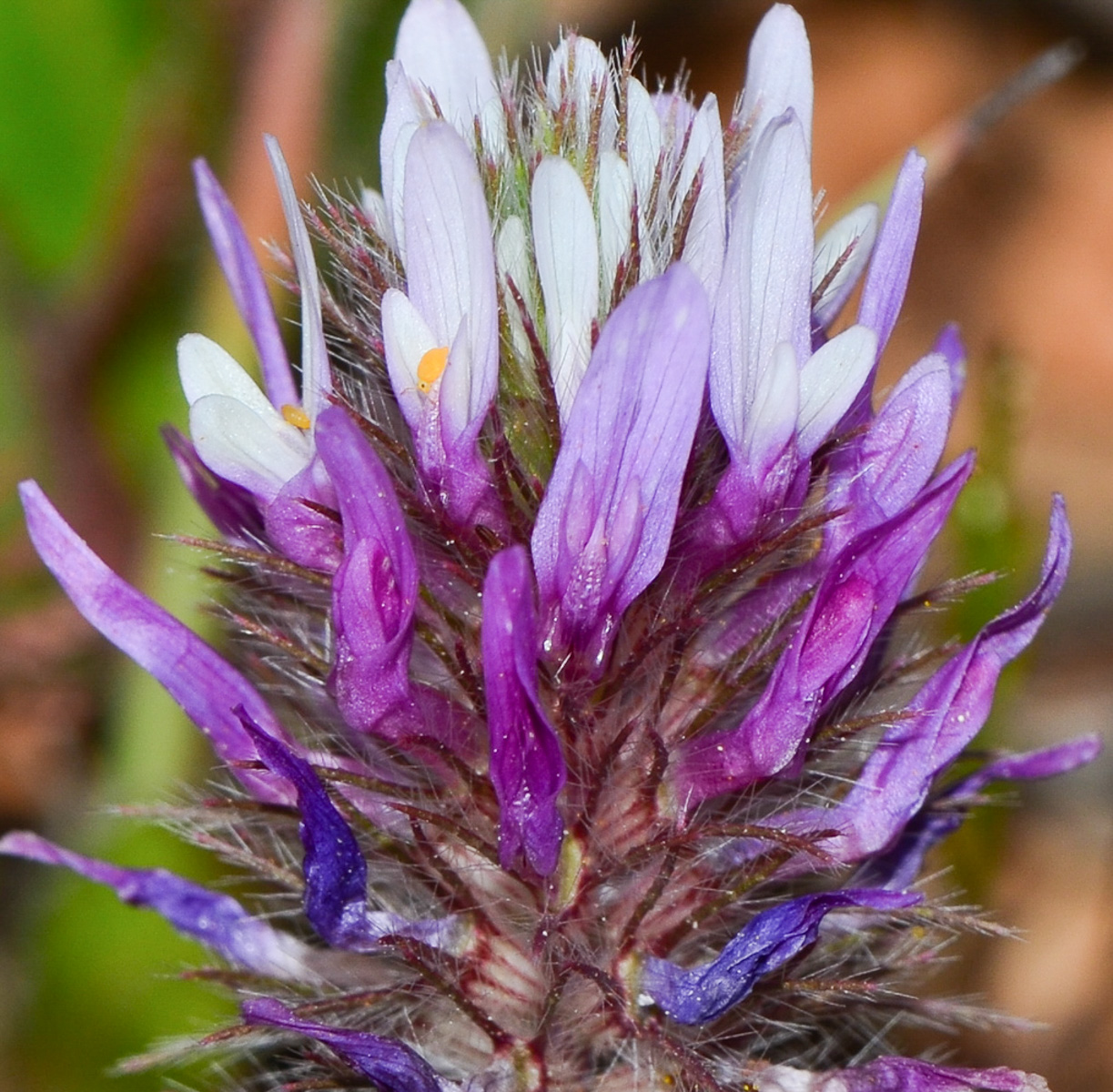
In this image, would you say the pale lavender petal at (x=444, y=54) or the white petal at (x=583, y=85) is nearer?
the white petal at (x=583, y=85)

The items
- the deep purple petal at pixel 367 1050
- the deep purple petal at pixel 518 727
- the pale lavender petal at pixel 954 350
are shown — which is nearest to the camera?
the deep purple petal at pixel 518 727

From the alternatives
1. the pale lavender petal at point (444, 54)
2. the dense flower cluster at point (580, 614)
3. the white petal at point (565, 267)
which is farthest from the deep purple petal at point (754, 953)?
the pale lavender petal at point (444, 54)

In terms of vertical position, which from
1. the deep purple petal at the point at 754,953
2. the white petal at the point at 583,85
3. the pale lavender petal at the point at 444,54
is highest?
the pale lavender petal at the point at 444,54

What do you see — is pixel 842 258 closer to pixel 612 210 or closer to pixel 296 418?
pixel 612 210

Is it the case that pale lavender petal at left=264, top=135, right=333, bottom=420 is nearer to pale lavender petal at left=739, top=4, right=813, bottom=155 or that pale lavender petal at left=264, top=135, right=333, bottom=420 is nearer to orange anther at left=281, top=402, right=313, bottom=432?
orange anther at left=281, top=402, right=313, bottom=432

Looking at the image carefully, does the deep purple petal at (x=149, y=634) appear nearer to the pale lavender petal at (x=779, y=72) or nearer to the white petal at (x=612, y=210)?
the white petal at (x=612, y=210)

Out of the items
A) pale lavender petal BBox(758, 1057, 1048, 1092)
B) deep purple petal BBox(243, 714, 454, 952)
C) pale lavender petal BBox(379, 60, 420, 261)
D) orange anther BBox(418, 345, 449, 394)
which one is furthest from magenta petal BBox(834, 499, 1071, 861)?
pale lavender petal BBox(379, 60, 420, 261)

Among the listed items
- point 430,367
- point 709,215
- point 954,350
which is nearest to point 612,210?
point 709,215
